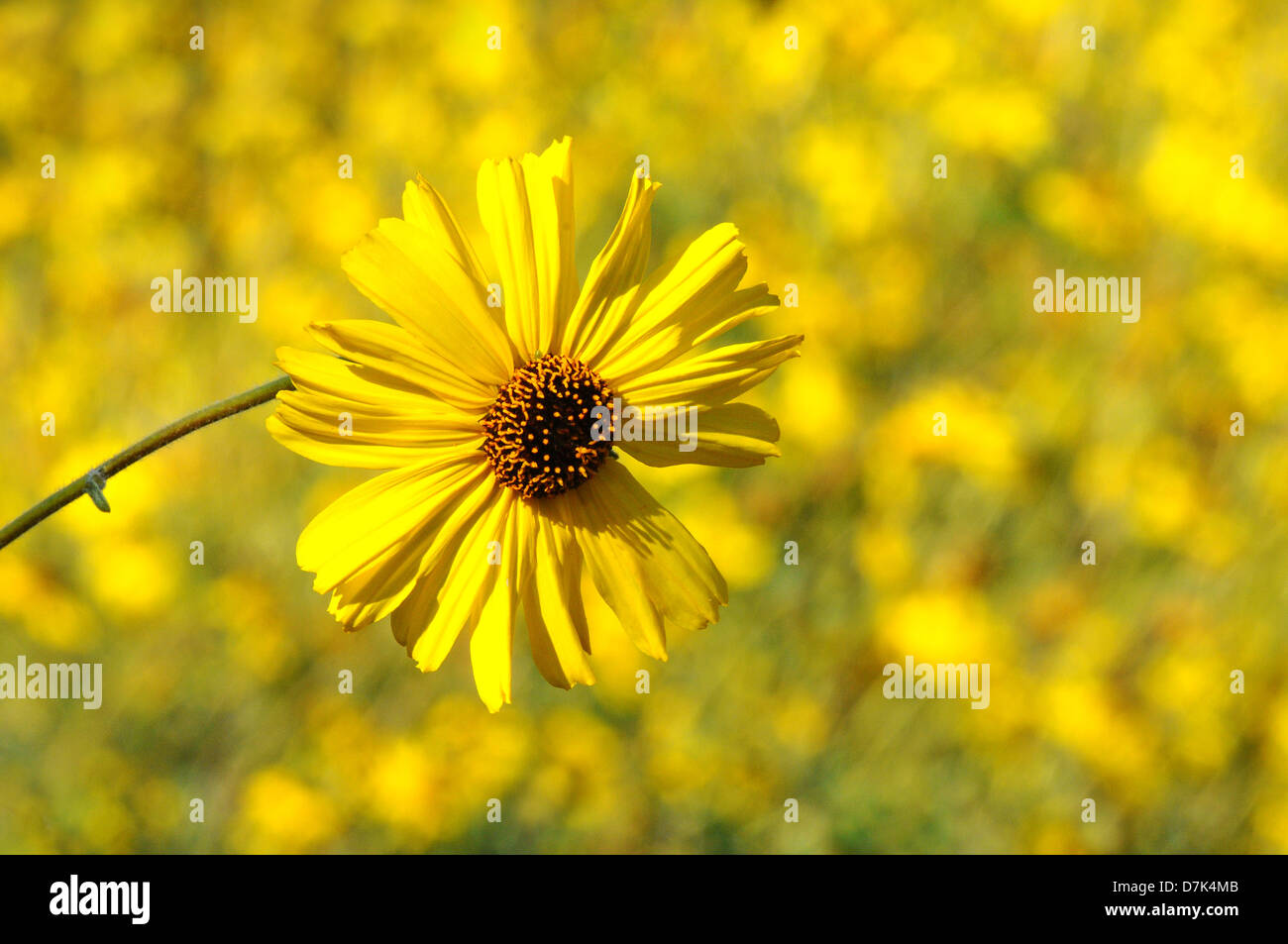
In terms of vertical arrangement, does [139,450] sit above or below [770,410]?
below

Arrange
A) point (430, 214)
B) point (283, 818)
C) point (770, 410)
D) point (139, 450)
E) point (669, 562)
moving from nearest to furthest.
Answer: point (139, 450) → point (430, 214) → point (669, 562) → point (283, 818) → point (770, 410)

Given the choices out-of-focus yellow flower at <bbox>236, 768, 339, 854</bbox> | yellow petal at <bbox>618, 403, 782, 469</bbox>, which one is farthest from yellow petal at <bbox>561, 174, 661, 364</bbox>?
out-of-focus yellow flower at <bbox>236, 768, 339, 854</bbox>

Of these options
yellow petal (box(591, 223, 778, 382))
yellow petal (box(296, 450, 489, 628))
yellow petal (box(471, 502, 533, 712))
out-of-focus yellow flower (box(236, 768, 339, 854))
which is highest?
yellow petal (box(591, 223, 778, 382))

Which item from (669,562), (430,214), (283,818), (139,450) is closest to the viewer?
(139,450)

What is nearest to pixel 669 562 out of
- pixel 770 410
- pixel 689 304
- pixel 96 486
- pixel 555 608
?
pixel 555 608

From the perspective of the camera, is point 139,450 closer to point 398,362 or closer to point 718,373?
point 398,362

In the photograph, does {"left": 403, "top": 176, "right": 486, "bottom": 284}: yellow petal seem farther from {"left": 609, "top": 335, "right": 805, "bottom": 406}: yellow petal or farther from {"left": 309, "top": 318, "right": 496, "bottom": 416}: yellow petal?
{"left": 609, "top": 335, "right": 805, "bottom": 406}: yellow petal

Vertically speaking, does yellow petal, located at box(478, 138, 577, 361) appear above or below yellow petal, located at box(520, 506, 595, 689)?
above

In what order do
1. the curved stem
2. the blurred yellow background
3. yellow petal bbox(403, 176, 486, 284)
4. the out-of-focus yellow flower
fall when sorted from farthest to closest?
the blurred yellow background → the out-of-focus yellow flower → yellow petal bbox(403, 176, 486, 284) → the curved stem
